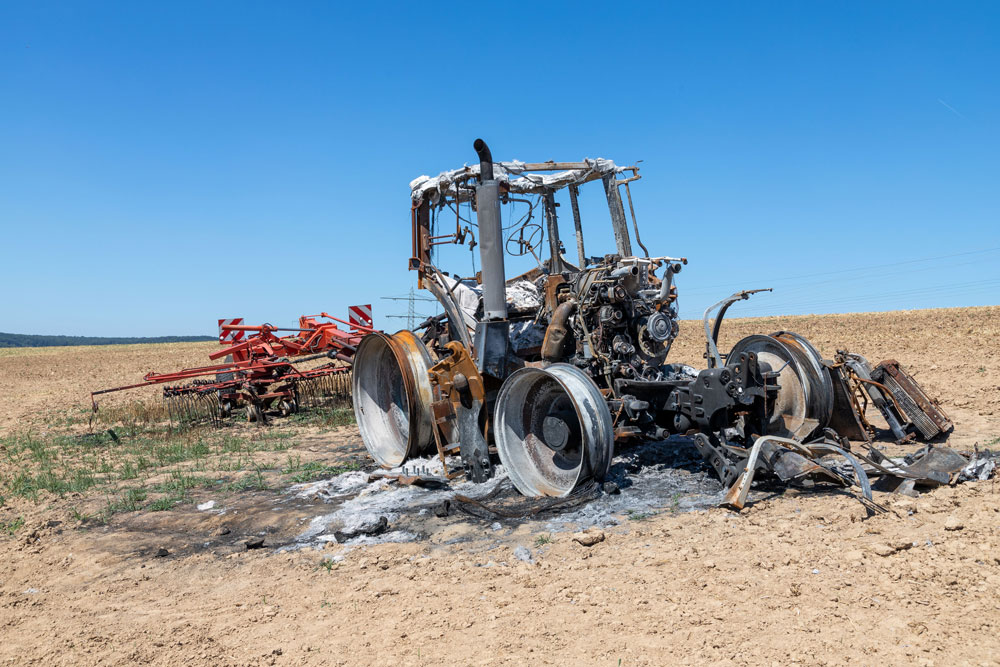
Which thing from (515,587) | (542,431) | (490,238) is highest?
(490,238)

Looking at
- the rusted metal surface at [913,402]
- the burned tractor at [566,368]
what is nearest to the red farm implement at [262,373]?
the burned tractor at [566,368]

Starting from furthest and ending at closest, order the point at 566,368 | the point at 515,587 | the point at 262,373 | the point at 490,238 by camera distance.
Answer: the point at 262,373 → the point at 490,238 → the point at 566,368 → the point at 515,587

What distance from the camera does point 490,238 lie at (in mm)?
6848

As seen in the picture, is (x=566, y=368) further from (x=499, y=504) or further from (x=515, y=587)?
(x=515, y=587)

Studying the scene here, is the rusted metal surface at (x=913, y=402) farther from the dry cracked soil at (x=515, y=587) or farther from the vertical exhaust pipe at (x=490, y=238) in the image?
the vertical exhaust pipe at (x=490, y=238)

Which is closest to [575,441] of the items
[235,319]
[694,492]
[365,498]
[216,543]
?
[694,492]

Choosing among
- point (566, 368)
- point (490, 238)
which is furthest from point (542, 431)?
point (490, 238)

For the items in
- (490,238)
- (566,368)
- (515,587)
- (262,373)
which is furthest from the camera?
A: (262,373)

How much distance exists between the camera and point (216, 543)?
5.58 meters

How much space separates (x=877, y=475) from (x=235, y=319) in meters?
11.3

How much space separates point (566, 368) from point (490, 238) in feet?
5.42

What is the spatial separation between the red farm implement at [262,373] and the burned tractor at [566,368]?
375 cm

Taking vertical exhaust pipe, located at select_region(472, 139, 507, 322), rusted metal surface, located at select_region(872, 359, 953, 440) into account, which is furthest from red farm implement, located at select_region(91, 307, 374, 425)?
rusted metal surface, located at select_region(872, 359, 953, 440)

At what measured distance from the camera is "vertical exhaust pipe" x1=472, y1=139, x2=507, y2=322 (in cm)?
686
